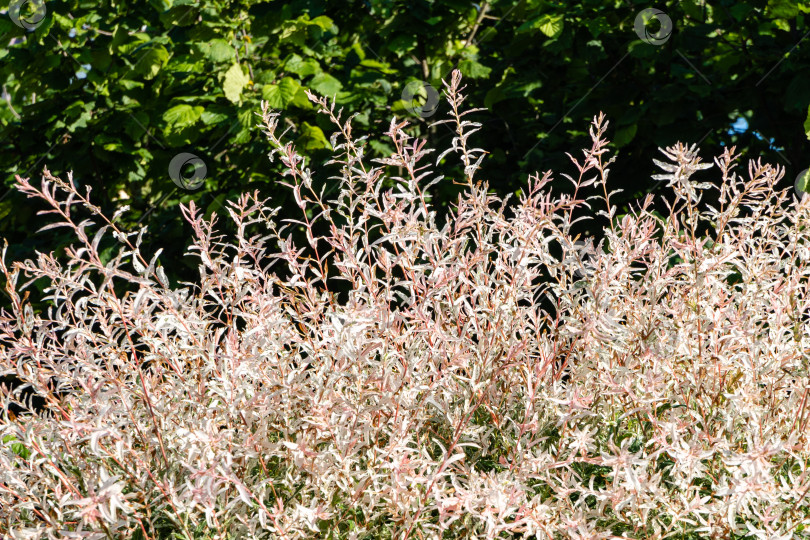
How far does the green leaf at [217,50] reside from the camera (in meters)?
4.39

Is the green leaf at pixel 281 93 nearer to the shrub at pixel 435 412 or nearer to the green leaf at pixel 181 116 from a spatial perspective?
the green leaf at pixel 181 116

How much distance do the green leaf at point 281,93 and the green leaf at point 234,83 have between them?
0.19m

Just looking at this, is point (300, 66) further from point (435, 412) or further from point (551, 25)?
point (435, 412)

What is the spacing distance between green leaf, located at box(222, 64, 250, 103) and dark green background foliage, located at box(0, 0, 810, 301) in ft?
0.04

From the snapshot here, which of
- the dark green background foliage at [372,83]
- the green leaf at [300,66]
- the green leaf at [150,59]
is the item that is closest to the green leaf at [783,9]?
the dark green background foliage at [372,83]

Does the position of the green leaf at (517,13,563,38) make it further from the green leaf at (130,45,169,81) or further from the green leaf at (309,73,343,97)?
the green leaf at (130,45,169,81)

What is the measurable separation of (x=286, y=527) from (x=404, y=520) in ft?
0.87

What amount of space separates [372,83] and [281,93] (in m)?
0.57

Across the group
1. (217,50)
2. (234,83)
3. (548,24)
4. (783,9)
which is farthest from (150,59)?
(783,9)

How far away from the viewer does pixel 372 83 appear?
177 inches

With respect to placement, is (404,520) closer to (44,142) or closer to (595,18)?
(595,18)

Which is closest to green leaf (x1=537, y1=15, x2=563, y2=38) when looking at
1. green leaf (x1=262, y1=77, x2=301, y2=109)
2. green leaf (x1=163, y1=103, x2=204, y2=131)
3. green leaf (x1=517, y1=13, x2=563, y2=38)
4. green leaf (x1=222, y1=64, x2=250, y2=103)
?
green leaf (x1=517, y1=13, x2=563, y2=38)

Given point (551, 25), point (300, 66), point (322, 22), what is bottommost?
point (300, 66)

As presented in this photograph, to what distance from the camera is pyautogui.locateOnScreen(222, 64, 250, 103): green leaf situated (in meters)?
4.33
